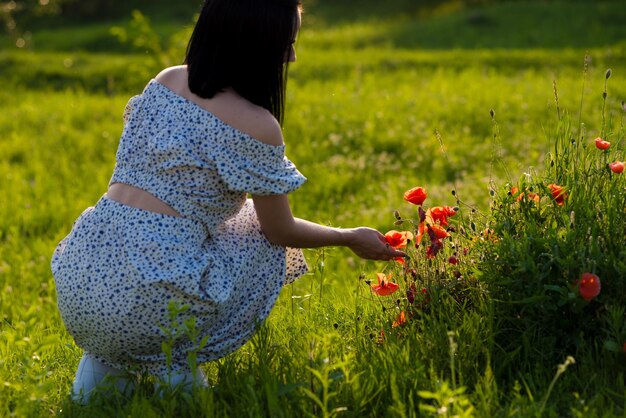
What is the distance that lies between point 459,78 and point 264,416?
25.6ft

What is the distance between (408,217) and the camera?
572cm

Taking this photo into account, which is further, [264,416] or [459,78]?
[459,78]

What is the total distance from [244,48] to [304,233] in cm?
66

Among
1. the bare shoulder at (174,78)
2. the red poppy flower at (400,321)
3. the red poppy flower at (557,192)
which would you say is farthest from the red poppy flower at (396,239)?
the bare shoulder at (174,78)

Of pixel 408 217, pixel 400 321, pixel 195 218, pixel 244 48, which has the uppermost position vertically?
pixel 244 48

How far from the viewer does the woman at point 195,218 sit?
2980 millimetres

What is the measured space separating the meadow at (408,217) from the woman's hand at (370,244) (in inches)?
5.7

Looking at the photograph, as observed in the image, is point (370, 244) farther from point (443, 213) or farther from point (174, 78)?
point (174, 78)

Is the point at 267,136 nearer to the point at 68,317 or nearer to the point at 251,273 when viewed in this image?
the point at 251,273

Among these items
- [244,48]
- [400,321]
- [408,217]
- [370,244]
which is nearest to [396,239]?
[370,244]

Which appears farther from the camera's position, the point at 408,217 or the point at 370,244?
the point at 408,217

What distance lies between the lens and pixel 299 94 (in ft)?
31.4

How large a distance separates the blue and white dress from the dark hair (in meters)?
0.13

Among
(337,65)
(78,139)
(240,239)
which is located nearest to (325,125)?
(78,139)
